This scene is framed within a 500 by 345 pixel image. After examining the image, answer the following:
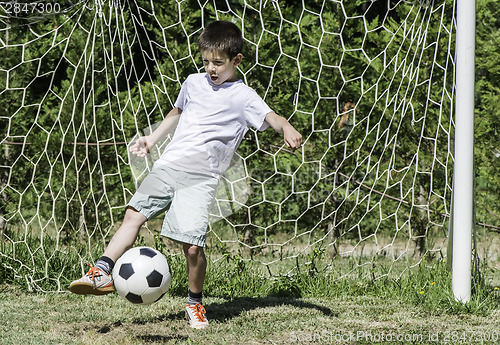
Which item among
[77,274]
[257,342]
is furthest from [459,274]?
[77,274]

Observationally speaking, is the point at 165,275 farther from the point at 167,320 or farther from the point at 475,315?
the point at 475,315

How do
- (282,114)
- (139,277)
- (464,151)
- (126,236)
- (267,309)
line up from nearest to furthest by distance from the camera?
(139,277) < (126,236) < (464,151) < (267,309) < (282,114)

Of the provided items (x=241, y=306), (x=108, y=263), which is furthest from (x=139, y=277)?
(x=241, y=306)

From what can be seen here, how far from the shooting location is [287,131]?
3.01 metres

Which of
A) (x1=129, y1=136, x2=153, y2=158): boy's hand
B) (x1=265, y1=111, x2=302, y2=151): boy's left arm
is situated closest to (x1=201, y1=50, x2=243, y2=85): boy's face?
(x1=265, y1=111, x2=302, y2=151): boy's left arm

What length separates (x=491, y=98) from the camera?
4.83m

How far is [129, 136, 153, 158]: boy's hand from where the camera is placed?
3264 millimetres

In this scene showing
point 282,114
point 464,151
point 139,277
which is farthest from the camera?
point 282,114

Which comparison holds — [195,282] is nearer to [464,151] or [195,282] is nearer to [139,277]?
[139,277]

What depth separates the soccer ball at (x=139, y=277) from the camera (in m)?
2.97

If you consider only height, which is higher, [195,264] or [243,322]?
[195,264]

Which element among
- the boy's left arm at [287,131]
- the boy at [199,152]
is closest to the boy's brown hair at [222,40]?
the boy at [199,152]

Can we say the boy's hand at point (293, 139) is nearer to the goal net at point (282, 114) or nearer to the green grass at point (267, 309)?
the green grass at point (267, 309)

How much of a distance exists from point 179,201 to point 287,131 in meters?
0.65
